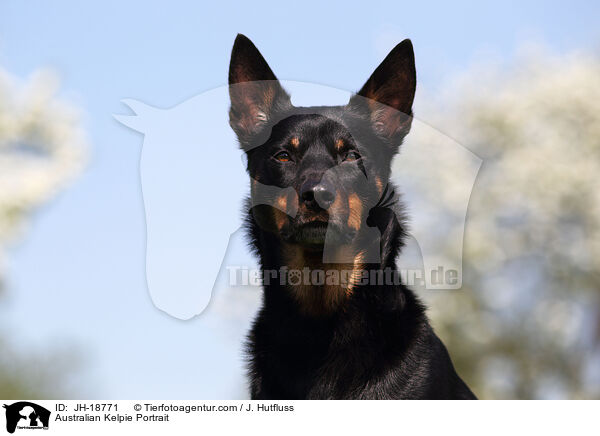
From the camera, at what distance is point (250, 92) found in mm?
4137

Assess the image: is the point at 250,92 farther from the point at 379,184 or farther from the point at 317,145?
the point at 379,184

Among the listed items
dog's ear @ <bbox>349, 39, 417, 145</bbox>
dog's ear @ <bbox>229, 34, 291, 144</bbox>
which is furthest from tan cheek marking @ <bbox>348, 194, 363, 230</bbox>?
dog's ear @ <bbox>229, 34, 291, 144</bbox>

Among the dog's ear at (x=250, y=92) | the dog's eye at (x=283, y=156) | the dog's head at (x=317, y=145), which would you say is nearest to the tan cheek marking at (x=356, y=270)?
the dog's head at (x=317, y=145)

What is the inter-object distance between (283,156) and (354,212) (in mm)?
587

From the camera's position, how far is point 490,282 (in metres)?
11.5

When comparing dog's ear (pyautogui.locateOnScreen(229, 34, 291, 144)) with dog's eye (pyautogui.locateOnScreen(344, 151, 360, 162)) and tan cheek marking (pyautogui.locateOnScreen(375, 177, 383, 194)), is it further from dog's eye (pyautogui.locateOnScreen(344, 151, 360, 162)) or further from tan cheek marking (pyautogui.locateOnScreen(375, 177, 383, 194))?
tan cheek marking (pyautogui.locateOnScreen(375, 177, 383, 194))

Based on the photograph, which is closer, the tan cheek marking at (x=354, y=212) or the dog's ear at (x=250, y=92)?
the tan cheek marking at (x=354, y=212)

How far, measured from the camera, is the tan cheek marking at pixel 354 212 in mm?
3754

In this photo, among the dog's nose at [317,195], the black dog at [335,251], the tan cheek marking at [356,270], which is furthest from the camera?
the tan cheek marking at [356,270]
